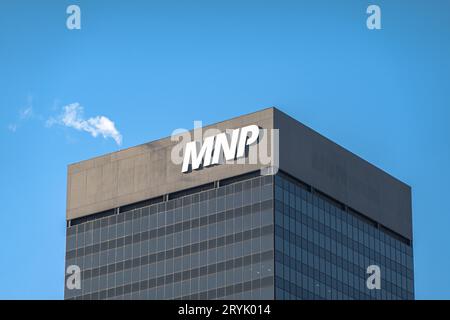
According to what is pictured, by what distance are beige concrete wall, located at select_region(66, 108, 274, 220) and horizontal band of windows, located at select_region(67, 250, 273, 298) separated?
936 cm

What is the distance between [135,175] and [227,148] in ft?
46.5

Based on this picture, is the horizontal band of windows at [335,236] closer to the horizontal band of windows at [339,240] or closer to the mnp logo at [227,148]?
the horizontal band of windows at [339,240]

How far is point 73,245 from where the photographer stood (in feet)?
601

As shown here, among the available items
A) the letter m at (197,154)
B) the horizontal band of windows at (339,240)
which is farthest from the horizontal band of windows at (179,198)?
the horizontal band of windows at (339,240)

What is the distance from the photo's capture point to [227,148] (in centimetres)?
16775

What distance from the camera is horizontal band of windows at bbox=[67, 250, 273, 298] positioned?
6383 inches

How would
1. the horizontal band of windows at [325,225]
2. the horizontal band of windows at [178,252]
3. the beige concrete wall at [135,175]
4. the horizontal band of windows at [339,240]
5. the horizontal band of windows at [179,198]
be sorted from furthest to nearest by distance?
the beige concrete wall at [135,175]
the horizontal band of windows at [179,198]
the horizontal band of windows at [325,225]
the horizontal band of windows at [339,240]
the horizontal band of windows at [178,252]

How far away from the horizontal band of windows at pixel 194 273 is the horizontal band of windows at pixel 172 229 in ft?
15.9

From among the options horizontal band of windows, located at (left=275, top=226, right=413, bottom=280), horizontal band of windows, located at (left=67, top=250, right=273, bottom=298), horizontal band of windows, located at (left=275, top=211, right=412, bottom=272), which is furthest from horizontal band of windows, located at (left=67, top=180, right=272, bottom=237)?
horizontal band of windows, located at (left=275, top=226, right=413, bottom=280)

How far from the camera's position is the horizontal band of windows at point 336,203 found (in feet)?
545

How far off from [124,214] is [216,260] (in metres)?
17.1

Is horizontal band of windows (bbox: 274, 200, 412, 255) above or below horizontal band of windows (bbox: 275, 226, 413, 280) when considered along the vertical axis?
above

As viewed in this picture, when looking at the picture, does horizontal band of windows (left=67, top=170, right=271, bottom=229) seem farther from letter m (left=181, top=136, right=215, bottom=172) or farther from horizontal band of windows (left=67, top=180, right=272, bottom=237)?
letter m (left=181, top=136, right=215, bottom=172)
